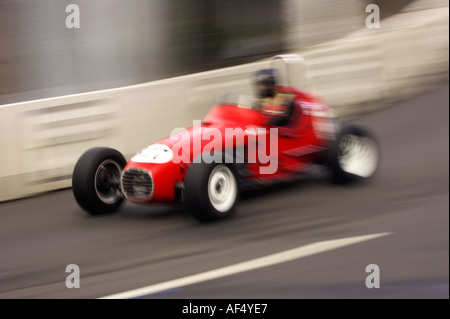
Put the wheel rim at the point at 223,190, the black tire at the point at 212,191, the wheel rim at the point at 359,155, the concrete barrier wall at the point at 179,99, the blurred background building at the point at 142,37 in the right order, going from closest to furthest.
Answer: the black tire at the point at 212,191
the wheel rim at the point at 223,190
the wheel rim at the point at 359,155
the concrete barrier wall at the point at 179,99
the blurred background building at the point at 142,37

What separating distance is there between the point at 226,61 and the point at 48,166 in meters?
4.02

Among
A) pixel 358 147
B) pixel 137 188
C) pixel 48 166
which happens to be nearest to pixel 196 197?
pixel 137 188

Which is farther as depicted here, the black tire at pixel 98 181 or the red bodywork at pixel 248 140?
the black tire at pixel 98 181

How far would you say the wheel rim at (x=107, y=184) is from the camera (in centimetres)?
789

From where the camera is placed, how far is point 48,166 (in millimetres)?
9320

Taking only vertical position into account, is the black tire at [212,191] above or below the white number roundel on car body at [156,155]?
below

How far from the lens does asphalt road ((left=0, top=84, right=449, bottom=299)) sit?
554cm

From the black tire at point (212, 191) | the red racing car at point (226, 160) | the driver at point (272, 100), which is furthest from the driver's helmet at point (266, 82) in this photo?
the black tire at point (212, 191)

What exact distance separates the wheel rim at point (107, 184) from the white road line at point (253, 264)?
2299 mm

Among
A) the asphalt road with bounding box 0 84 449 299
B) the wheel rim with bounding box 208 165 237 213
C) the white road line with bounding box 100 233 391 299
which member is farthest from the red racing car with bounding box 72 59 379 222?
the white road line with bounding box 100 233 391 299

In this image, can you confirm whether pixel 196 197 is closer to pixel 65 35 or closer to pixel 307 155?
pixel 307 155

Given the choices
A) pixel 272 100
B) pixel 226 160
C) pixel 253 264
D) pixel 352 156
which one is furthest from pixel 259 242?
pixel 352 156

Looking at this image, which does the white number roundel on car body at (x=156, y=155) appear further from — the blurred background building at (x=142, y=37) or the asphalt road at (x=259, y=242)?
the blurred background building at (x=142, y=37)

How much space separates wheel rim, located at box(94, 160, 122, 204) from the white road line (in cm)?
230
